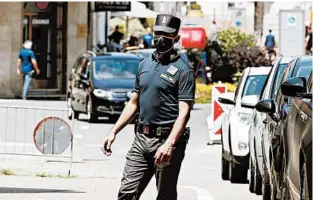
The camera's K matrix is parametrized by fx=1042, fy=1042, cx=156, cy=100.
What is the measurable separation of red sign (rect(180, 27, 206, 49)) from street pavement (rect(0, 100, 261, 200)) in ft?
50.6

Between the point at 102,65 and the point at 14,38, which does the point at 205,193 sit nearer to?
the point at 102,65

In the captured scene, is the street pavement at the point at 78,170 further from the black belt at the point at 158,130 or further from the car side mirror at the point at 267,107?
the black belt at the point at 158,130

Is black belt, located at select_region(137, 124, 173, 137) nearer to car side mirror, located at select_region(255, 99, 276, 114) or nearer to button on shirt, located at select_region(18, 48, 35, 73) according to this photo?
car side mirror, located at select_region(255, 99, 276, 114)

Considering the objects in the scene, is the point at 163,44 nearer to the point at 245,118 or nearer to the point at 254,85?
the point at 245,118

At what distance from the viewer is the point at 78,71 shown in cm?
2806

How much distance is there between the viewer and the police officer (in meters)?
8.45

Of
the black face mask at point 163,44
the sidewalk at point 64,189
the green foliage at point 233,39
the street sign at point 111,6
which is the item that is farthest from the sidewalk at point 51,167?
the street sign at point 111,6

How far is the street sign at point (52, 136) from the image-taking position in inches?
630

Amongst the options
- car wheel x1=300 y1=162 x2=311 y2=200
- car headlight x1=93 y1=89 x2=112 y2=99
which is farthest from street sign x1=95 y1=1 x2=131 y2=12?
car wheel x1=300 y1=162 x2=311 y2=200

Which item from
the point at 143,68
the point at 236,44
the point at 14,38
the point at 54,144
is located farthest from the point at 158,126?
the point at 236,44

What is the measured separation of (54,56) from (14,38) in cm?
235

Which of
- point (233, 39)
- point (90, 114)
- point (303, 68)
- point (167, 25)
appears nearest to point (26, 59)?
point (90, 114)

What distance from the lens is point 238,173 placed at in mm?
15023

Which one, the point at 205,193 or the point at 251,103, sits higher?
the point at 251,103
